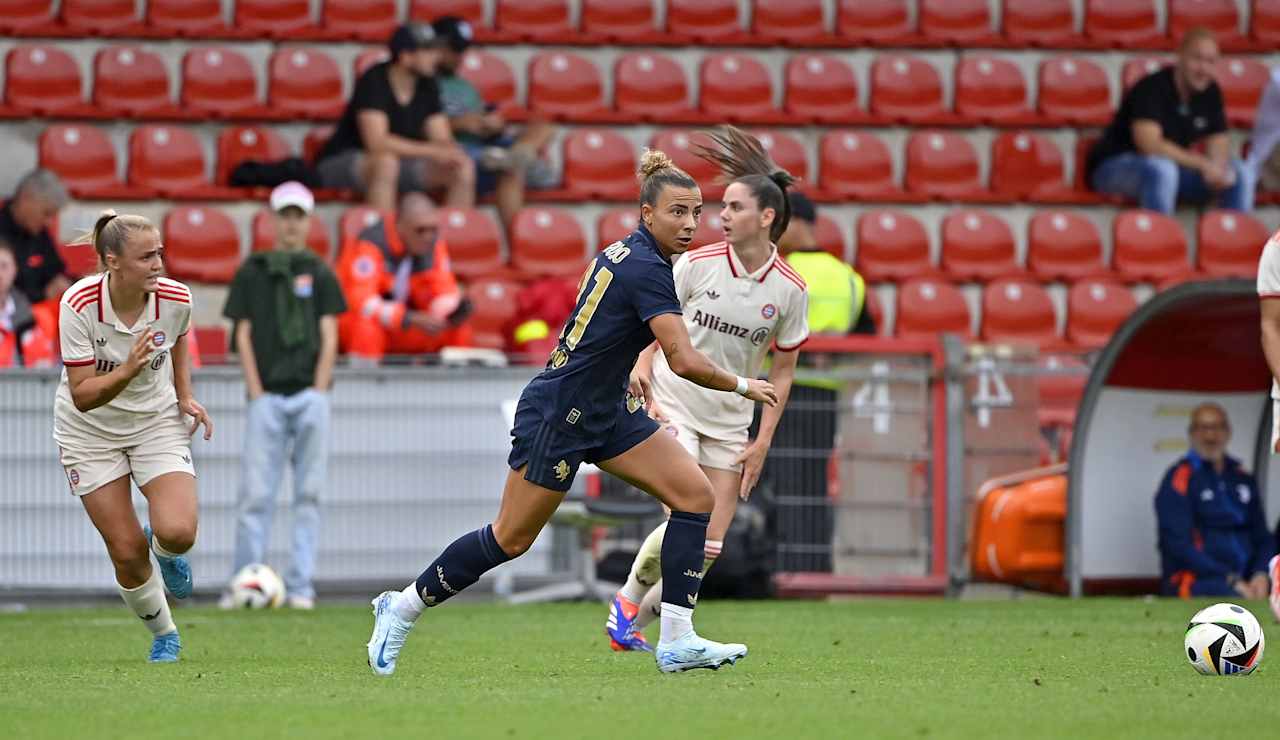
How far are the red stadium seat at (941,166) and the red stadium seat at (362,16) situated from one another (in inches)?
209

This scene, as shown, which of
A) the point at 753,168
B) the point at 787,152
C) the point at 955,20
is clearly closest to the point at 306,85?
the point at 787,152

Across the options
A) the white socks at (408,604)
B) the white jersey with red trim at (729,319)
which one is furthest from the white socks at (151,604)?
the white jersey with red trim at (729,319)

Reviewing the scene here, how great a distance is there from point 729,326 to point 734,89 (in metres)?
10.4

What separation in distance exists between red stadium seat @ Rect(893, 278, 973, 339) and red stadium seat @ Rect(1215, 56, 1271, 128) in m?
4.44

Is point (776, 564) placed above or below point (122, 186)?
below

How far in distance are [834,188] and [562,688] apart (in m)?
12.1

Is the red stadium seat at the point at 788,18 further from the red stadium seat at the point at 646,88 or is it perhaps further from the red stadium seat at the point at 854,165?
the red stadium seat at the point at 854,165

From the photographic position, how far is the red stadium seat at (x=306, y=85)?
18.1 meters

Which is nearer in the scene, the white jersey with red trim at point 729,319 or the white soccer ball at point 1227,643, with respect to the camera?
the white soccer ball at point 1227,643

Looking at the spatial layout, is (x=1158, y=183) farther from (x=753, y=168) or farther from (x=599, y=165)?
(x=753, y=168)

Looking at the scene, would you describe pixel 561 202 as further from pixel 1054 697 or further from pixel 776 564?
pixel 1054 697

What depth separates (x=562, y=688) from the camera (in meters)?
6.96

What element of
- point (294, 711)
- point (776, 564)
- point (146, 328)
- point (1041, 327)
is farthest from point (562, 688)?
point (1041, 327)

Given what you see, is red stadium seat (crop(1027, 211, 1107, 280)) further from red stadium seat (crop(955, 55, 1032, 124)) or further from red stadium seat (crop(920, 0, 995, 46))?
red stadium seat (crop(920, 0, 995, 46))
